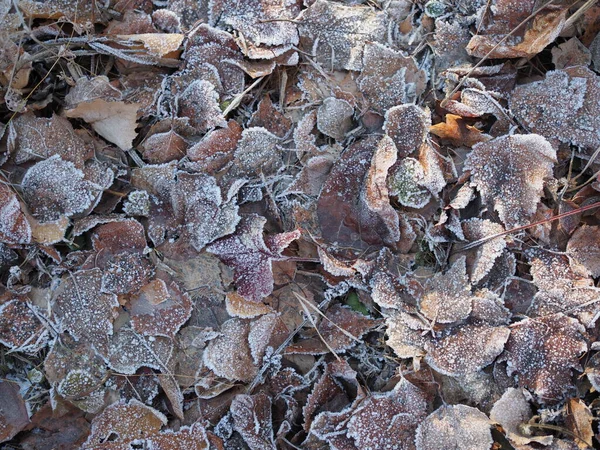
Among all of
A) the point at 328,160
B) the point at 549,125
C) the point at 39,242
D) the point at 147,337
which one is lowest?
the point at 147,337

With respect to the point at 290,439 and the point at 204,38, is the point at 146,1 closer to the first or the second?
the point at 204,38

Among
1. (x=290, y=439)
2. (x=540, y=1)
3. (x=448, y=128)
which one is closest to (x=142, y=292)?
(x=290, y=439)

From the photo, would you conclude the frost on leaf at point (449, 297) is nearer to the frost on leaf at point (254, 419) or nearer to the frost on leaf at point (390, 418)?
the frost on leaf at point (390, 418)

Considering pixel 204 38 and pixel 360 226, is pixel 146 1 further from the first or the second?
pixel 360 226

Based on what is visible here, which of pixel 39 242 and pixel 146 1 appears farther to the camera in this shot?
pixel 146 1

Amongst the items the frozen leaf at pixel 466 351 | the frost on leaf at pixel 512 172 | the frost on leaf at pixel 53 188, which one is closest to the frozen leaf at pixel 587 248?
the frost on leaf at pixel 512 172

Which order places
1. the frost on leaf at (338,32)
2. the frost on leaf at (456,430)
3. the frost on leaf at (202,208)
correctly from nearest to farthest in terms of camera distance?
the frost on leaf at (456,430), the frost on leaf at (202,208), the frost on leaf at (338,32)

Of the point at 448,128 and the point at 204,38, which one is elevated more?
the point at 204,38

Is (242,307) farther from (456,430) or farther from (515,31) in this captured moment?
(515,31)
